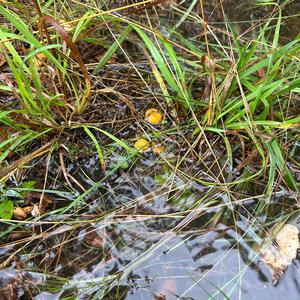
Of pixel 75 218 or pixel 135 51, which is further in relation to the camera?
pixel 135 51

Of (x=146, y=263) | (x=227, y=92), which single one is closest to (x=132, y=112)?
(x=227, y=92)

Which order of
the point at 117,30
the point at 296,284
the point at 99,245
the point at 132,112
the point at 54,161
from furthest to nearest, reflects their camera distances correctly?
the point at 117,30 → the point at 132,112 → the point at 54,161 → the point at 99,245 → the point at 296,284

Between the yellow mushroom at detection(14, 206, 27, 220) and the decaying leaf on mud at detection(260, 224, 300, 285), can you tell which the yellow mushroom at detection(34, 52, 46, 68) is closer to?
the yellow mushroom at detection(14, 206, 27, 220)

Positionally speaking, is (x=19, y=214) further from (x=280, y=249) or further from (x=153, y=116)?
(x=280, y=249)

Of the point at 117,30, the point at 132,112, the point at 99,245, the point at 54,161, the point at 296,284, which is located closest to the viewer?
the point at 296,284

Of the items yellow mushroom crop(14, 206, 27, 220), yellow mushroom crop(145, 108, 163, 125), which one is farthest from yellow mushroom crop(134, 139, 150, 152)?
yellow mushroom crop(14, 206, 27, 220)

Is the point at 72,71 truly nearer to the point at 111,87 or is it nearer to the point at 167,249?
the point at 111,87

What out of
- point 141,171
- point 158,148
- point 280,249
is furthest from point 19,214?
point 280,249
